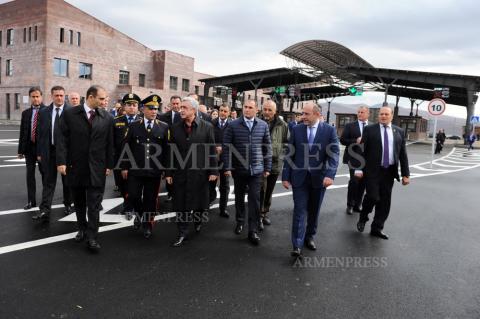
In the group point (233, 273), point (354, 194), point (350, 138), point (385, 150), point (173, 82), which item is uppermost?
point (173, 82)

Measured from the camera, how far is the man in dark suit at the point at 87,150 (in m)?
4.46

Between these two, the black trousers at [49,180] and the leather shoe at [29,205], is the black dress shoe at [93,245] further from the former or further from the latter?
the leather shoe at [29,205]

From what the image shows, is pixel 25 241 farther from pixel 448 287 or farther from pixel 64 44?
pixel 64 44

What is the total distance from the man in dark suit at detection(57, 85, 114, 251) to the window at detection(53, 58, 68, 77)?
3795cm

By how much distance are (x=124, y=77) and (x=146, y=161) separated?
1687 inches

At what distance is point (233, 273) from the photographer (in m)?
3.97

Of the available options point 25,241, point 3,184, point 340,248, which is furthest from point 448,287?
point 3,184

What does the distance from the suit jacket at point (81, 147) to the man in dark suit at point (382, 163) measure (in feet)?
13.5

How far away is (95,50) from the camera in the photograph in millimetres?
40750

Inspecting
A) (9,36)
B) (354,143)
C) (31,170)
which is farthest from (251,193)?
(9,36)

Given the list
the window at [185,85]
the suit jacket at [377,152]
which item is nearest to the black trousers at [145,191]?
the suit jacket at [377,152]

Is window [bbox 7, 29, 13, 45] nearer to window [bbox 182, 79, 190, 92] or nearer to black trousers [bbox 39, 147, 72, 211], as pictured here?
window [bbox 182, 79, 190, 92]

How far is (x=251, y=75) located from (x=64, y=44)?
69.1 ft

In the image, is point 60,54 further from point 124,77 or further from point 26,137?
point 26,137
